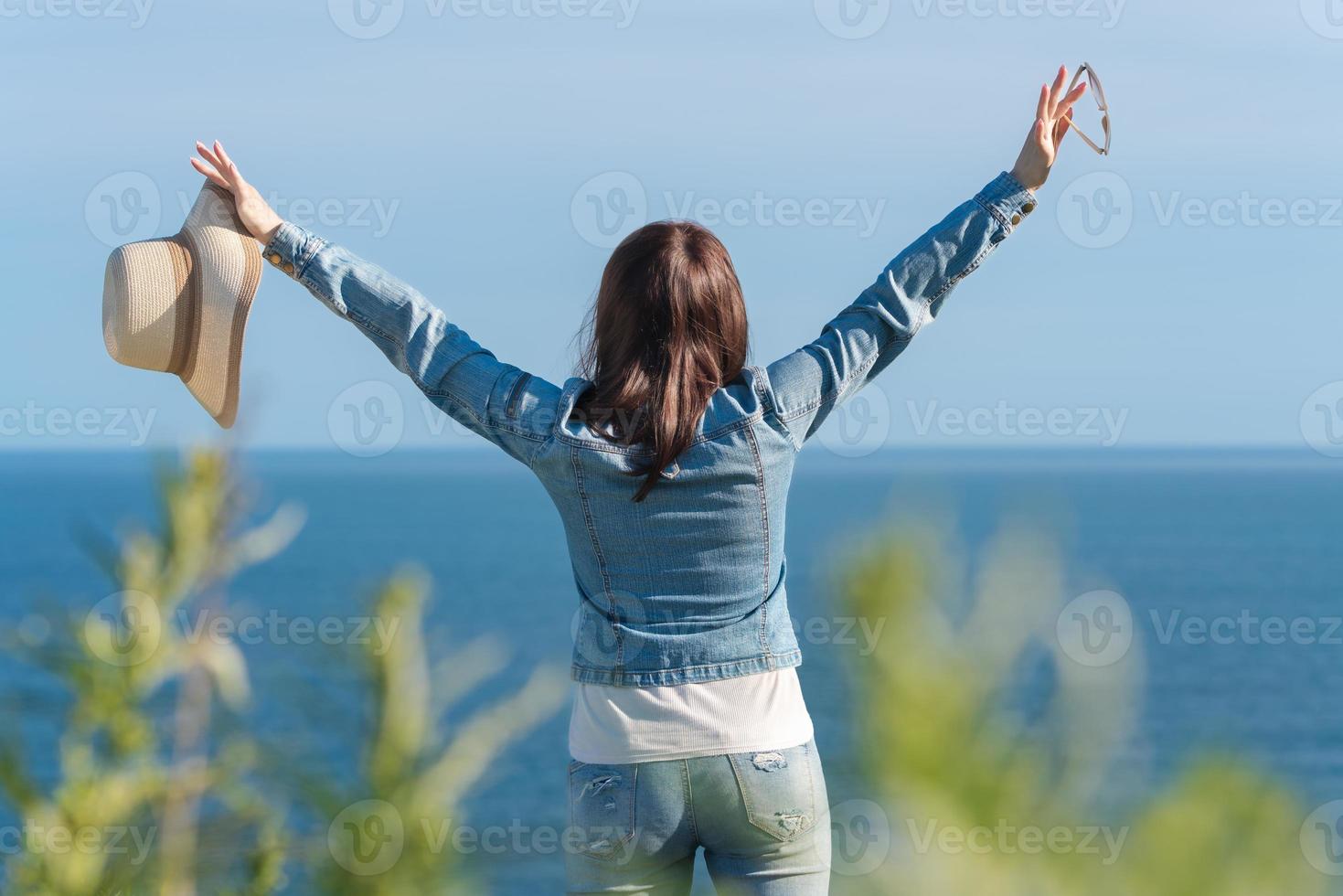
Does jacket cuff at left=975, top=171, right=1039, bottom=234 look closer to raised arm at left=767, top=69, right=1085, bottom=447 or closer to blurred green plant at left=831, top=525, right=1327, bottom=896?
raised arm at left=767, top=69, right=1085, bottom=447

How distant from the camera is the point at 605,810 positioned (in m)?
1.96

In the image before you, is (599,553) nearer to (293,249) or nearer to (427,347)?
(427,347)

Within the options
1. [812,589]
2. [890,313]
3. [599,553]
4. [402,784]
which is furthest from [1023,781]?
[402,784]

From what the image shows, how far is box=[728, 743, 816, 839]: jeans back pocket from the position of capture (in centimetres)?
194

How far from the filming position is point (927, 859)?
2.86 feet

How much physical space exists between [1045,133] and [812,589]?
1.22m

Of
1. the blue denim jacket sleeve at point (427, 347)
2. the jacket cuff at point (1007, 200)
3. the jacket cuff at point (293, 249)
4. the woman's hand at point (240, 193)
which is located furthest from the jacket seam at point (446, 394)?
the jacket cuff at point (1007, 200)

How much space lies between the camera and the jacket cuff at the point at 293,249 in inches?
88.8

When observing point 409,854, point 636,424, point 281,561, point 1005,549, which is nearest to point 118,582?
point 409,854

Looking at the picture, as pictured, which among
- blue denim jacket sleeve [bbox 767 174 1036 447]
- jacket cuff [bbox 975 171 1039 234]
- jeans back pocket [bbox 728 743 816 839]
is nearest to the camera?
jeans back pocket [bbox 728 743 816 839]

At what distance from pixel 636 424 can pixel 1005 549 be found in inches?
37.4

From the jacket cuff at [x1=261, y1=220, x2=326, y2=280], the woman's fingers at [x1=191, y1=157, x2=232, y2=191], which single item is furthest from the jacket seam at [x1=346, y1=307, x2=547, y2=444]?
the woman's fingers at [x1=191, y1=157, x2=232, y2=191]

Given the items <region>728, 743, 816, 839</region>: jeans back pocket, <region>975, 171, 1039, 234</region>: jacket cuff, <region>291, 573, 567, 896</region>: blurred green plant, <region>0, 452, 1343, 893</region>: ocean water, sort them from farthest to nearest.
Result: <region>291, 573, 567, 896</region>: blurred green plant, <region>975, 171, 1039, 234</region>: jacket cuff, <region>728, 743, 816, 839</region>: jeans back pocket, <region>0, 452, 1343, 893</region>: ocean water

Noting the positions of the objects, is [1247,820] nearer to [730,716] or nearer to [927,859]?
[927,859]
